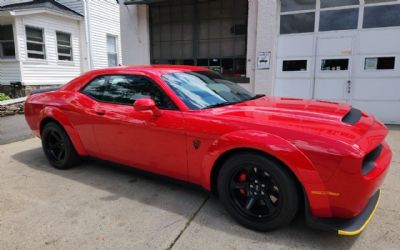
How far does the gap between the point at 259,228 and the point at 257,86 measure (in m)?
5.91

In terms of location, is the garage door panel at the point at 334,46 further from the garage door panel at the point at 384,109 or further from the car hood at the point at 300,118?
the car hood at the point at 300,118

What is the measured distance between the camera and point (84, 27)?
14.8 meters

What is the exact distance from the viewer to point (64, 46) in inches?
557

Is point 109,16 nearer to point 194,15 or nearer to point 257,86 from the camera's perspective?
point 194,15

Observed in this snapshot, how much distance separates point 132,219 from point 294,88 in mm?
6318

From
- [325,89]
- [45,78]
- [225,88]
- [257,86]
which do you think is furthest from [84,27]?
[225,88]

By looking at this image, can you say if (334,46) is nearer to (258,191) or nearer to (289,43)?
(289,43)

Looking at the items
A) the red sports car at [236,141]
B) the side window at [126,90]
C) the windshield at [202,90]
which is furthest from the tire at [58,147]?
the windshield at [202,90]

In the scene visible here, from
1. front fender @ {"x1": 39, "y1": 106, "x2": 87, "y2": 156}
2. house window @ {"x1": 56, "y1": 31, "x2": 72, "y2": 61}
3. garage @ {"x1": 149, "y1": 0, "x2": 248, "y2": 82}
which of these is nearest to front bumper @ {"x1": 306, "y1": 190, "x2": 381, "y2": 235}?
front fender @ {"x1": 39, "y1": 106, "x2": 87, "y2": 156}

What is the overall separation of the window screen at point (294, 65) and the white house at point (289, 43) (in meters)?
0.03

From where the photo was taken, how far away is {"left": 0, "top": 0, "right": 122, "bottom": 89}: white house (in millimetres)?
11984

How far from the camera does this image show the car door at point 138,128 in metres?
3.06

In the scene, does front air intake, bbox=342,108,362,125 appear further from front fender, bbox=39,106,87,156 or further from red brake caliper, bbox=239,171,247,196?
front fender, bbox=39,106,87,156

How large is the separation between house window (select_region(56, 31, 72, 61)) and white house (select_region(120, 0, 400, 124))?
6009 millimetres
